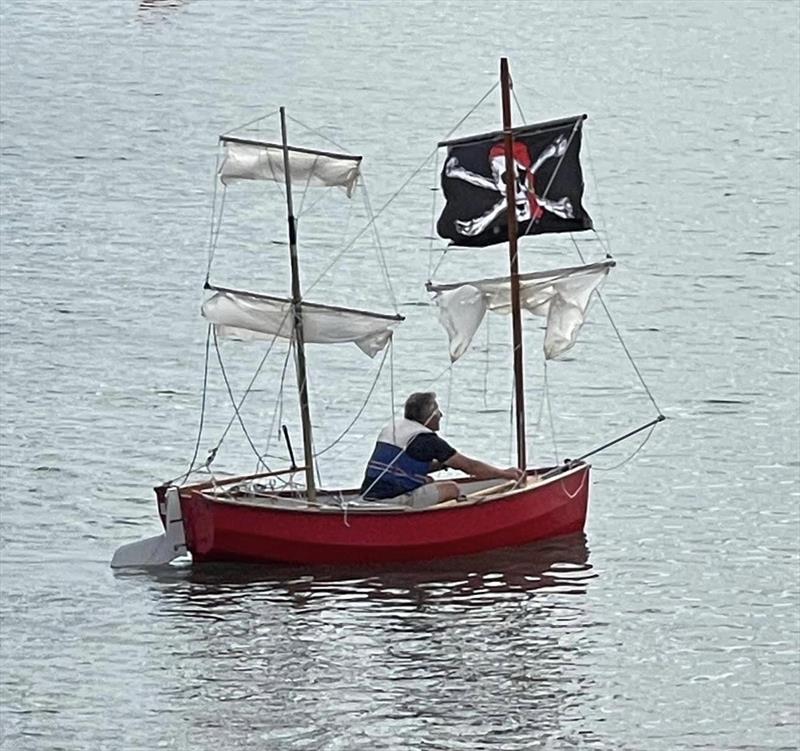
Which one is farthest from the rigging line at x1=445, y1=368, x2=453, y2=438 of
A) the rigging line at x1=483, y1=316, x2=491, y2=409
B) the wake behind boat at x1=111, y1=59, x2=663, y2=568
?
the wake behind boat at x1=111, y1=59, x2=663, y2=568

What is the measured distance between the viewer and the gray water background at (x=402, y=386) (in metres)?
25.5

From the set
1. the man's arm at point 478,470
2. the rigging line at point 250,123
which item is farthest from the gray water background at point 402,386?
the man's arm at point 478,470

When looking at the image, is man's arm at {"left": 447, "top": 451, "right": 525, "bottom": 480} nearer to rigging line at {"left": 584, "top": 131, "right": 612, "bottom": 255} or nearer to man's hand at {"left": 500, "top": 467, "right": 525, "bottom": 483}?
man's hand at {"left": 500, "top": 467, "right": 525, "bottom": 483}

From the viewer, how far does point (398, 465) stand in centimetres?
2831

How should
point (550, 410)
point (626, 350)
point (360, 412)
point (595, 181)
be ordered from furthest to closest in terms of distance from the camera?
point (595, 181) < point (626, 350) < point (550, 410) < point (360, 412)

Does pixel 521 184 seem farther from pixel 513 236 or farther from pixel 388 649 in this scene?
pixel 388 649

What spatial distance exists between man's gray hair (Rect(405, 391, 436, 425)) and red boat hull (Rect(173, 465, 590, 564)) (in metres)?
1.11

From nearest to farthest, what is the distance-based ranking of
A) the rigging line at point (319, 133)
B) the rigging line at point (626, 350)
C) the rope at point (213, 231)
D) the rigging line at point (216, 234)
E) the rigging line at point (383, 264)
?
the rigging line at point (626, 350), the rigging line at point (383, 264), the rigging line at point (216, 234), the rope at point (213, 231), the rigging line at point (319, 133)

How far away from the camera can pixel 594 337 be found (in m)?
42.4

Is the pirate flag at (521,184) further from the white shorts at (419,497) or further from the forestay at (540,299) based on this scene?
the white shorts at (419,497)

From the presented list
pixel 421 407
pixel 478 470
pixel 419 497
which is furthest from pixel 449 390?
pixel 419 497

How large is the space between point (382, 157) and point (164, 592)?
96.0 ft

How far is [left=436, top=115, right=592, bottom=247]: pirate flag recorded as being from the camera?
29.8m

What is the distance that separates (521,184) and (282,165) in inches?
114
